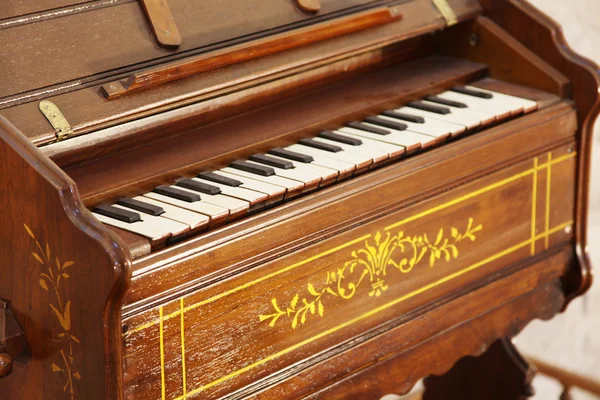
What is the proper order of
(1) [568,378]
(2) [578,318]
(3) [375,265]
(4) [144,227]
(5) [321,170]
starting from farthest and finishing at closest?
1. (2) [578,318]
2. (1) [568,378]
3. (3) [375,265]
4. (5) [321,170]
5. (4) [144,227]

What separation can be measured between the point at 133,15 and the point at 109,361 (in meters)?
0.77

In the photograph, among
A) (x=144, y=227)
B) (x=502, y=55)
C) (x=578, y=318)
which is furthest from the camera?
(x=578, y=318)

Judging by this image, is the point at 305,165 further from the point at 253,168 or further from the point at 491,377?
the point at 491,377

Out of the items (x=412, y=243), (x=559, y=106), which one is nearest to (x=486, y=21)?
(x=559, y=106)

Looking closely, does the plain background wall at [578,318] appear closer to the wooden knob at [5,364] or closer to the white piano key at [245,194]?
the white piano key at [245,194]

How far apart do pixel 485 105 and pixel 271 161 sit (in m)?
0.60

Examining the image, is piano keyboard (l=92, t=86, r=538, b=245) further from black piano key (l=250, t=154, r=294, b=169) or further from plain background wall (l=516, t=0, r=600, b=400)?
plain background wall (l=516, t=0, r=600, b=400)

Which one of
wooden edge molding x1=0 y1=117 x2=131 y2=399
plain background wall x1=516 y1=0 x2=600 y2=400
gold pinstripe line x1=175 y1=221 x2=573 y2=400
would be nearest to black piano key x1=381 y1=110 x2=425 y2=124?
gold pinstripe line x1=175 y1=221 x2=573 y2=400

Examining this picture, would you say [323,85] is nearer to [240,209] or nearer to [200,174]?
[200,174]

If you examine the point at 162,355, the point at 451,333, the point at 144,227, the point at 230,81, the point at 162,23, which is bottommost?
the point at 451,333

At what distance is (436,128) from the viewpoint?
7.43ft

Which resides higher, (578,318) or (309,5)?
(309,5)

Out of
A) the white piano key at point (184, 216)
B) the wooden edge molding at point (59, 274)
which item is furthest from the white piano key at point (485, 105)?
the wooden edge molding at point (59, 274)

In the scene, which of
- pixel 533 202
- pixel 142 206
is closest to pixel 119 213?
pixel 142 206
